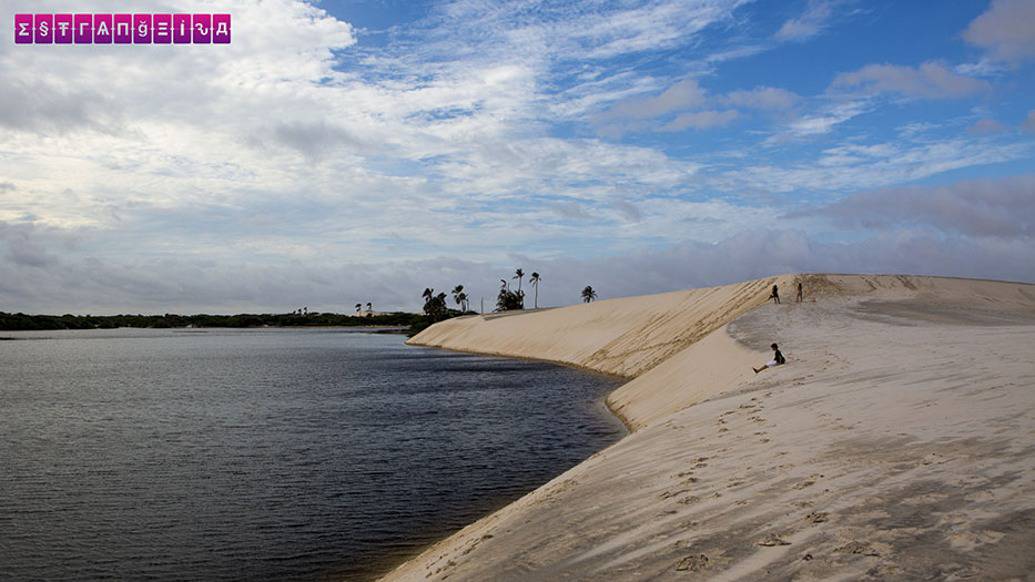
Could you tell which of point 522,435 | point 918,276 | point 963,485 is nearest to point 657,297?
point 918,276

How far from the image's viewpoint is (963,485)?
7953 mm

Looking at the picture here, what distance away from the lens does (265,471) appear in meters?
21.8

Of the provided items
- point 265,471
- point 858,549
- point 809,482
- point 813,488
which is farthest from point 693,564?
point 265,471

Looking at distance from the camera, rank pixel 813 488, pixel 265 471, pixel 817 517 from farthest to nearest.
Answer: pixel 265 471, pixel 813 488, pixel 817 517

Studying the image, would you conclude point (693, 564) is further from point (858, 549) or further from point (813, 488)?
point (813, 488)

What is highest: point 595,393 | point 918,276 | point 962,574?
point 918,276

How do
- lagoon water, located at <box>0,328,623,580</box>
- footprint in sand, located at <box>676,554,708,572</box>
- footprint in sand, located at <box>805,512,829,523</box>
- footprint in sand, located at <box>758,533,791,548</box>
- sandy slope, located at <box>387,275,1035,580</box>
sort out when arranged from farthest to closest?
lagoon water, located at <box>0,328,623,580</box> < footprint in sand, located at <box>805,512,829,523</box> < footprint in sand, located at <box>758,533,791,548</box> < footprint in sand, located at <box>676,554,708,572</box> < sandy slope, located at <box>387,275,1035,580</box>

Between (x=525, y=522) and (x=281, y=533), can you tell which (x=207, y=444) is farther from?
(x=525, y=522)

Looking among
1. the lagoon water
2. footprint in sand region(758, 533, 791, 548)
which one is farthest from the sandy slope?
the lagoon water

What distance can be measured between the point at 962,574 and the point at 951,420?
6265 mm

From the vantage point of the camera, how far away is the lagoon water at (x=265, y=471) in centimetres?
1439

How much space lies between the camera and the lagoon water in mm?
14391

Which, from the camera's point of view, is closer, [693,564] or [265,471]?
[693,564]

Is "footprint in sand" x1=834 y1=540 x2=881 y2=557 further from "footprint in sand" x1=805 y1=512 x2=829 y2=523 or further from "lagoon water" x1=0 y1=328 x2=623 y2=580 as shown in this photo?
"lagoon water" x1=0 y1=328 x2=623 y2=580
